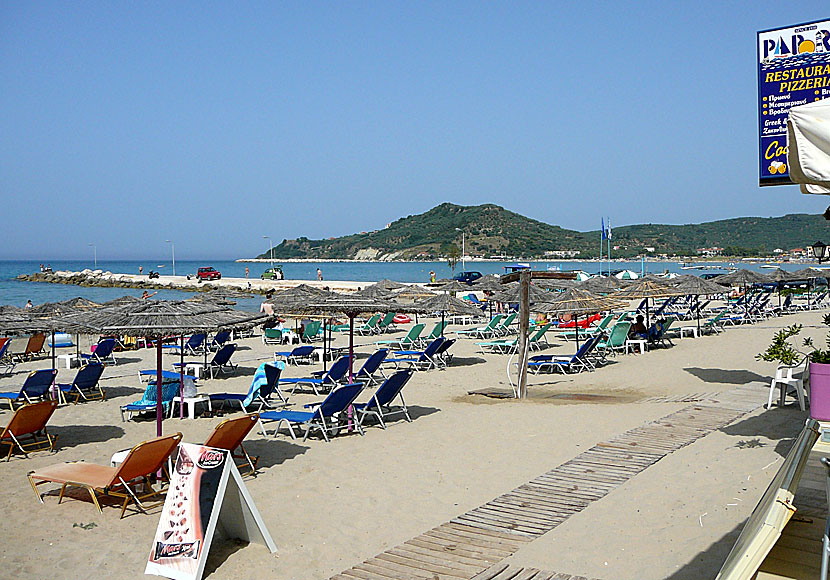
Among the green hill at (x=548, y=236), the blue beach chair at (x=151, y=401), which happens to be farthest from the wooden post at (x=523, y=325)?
the green hill at (x=548, y=236)

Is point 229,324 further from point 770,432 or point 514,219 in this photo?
point 514,219

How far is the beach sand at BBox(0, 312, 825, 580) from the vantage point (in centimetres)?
495

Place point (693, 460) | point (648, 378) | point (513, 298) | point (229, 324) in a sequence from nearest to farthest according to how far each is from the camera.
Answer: point (693, 460) → point (229, 324) → point (648, 378) → point (513, 298)

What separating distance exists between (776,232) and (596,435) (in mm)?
142961

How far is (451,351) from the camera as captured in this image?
1802 centimetres

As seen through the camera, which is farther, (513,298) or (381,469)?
(513,298)

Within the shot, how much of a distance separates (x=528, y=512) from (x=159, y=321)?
3.88 metres

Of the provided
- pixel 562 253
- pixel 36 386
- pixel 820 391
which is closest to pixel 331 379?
pixel 36 386

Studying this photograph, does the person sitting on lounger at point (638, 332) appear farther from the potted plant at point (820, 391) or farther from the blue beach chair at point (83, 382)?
the potted plant at point (820, 391)

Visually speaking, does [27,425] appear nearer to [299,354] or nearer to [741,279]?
[299,354]

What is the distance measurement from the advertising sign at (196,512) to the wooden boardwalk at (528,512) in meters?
0.87

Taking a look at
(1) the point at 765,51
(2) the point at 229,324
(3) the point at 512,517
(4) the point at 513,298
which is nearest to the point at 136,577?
(3) the point at 512,517

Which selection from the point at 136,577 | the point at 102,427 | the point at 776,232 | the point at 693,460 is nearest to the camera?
the point at 136,577

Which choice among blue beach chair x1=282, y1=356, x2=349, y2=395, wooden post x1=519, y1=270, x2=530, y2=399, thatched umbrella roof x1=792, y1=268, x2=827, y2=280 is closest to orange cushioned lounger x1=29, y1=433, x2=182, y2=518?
blue beach chair x1=282, y1=356, x2=349, y2=395
